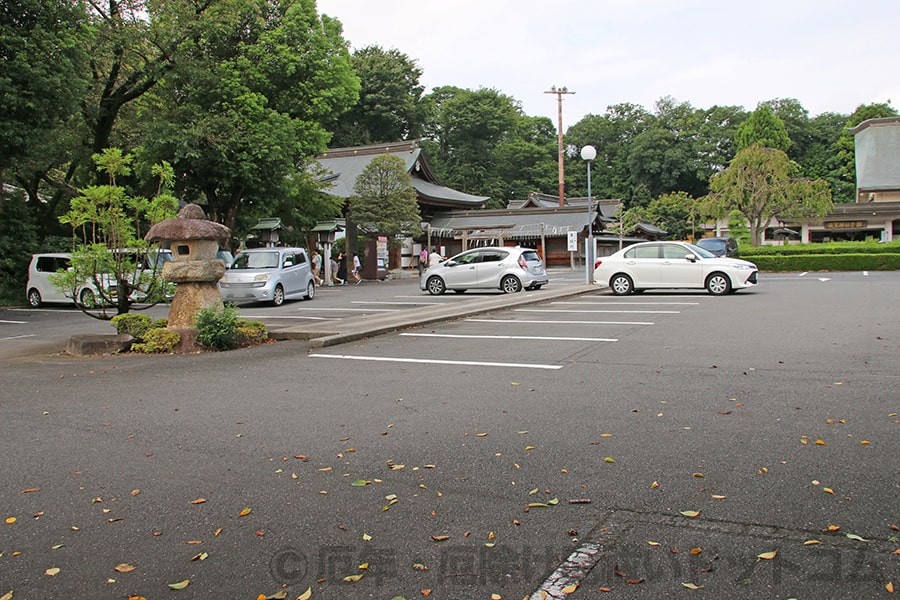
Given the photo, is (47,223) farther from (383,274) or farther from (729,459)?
(729,459)

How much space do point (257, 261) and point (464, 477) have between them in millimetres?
16223

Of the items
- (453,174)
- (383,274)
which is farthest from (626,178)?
(383,274)

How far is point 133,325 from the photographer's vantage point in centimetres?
998

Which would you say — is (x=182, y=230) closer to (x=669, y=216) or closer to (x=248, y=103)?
(x=248, y=103)

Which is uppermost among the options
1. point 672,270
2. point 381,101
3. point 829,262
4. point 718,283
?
point 381,101

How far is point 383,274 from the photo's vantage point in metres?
31.5

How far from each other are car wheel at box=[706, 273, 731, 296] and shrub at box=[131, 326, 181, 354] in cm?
1262

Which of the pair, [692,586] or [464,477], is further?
[464,477]

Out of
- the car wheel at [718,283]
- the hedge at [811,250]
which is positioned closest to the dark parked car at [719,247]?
the hedge at [811,250]

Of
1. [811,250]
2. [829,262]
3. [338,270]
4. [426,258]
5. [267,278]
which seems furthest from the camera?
[426,258]

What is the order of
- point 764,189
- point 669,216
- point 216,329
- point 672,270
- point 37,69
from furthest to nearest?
1. point 669,216
2. point 764,189
3. point 672,270
4. point 37,69
5. point 216,329

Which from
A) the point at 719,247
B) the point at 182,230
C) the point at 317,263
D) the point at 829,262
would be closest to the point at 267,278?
the point at 182,230

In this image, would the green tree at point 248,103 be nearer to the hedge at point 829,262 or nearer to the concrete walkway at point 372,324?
the concrete walkway at point 372,324

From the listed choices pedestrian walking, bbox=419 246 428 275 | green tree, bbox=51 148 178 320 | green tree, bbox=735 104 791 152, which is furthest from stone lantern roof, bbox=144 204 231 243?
green tree, bbox=735 104 791 152
